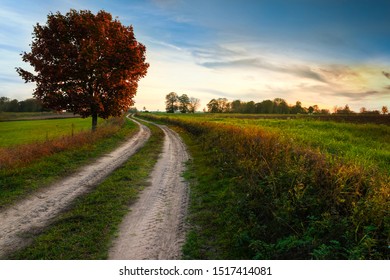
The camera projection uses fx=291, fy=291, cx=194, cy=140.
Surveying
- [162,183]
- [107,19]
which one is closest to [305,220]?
[162,183]

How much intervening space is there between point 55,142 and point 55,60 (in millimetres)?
8923

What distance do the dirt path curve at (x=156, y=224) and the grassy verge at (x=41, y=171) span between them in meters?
4.21

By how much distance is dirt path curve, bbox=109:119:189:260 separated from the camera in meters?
6.03

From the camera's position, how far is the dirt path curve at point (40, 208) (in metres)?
6.77

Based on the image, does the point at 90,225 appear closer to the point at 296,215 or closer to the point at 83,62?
the point at 296,215

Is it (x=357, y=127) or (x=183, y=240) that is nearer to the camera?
(x=183, y=240)

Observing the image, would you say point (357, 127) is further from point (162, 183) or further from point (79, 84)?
point (79, 84)

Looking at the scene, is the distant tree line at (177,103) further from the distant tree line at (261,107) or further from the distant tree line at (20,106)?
the distant tree line at (20,106)

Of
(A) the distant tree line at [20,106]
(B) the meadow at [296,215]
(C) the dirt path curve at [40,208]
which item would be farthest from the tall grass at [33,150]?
(A) the distant tree line at [20,106]

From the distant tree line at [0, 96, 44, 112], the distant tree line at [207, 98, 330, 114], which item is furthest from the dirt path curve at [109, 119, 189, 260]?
the distant tree line at [207, 98, 330, 114]

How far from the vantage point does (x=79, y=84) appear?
24.8m

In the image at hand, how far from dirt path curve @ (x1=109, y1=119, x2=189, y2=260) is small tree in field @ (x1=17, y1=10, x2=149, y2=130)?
1516 cm

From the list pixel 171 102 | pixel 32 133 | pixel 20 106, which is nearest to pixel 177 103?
pixel 171 102
